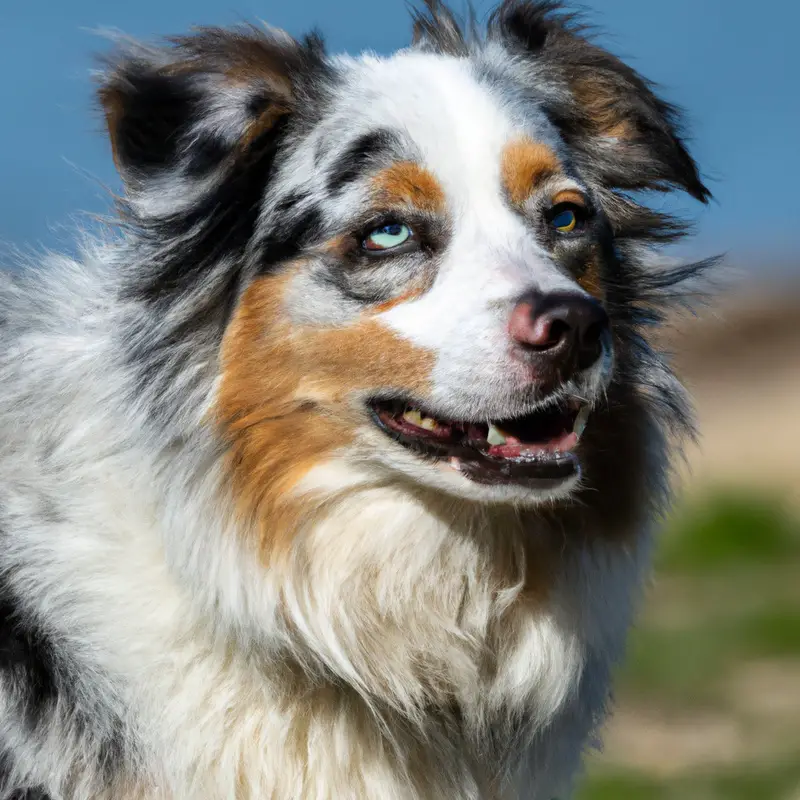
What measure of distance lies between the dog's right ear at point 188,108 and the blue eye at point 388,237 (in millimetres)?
461

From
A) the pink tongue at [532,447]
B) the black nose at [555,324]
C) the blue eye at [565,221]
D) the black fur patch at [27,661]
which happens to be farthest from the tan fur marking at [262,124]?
the black fur patch at [27,661]

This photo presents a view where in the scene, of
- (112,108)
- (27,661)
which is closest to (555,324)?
(112,108)

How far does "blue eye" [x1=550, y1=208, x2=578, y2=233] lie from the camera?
12.1 ft

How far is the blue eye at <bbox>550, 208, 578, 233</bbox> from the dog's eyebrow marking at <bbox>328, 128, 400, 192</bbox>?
1.68 ft

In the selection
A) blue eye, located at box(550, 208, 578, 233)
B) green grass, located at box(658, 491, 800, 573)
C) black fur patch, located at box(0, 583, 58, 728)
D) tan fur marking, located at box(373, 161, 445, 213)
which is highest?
tan fur marking, located at box(373, 161, 445, 213)

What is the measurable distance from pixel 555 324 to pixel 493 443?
0.39 m


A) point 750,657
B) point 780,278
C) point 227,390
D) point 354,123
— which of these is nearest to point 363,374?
point 227,390

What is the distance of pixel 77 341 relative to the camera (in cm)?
372

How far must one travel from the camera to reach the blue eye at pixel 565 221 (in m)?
3.67

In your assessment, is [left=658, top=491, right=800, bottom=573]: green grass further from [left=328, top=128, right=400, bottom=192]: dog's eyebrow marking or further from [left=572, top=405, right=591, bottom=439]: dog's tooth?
[left=328, top=128, right=400, bottom=192]: dog's eyebrow marking

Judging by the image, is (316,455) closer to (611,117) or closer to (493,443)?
(493,443)

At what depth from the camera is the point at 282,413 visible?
3484mm

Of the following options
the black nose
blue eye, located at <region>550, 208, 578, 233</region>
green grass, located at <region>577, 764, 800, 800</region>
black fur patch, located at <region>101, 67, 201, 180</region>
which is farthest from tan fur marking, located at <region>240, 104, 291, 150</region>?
green grass, located at <region>577, 764, 800, 800</region>

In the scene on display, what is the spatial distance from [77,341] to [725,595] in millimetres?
5957
